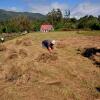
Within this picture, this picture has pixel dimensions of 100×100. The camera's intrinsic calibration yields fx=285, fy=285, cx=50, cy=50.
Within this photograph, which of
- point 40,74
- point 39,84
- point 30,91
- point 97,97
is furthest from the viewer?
point 40,74

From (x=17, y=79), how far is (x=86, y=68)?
12.9ft

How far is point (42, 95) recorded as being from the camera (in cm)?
1031

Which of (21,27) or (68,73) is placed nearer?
(68,73)

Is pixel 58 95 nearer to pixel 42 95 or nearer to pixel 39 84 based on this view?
pixel 42 95

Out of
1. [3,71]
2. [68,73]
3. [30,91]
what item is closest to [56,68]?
[68,73]

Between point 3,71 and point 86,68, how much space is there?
435 cm

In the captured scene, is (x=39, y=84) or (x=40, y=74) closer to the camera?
(x=39, y=84)

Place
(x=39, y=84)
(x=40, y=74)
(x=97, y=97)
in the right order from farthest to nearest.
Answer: (x=40, y=74)
(x=39, y=84)
(x=97, y=97)

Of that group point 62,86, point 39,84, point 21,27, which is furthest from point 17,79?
point 21,27

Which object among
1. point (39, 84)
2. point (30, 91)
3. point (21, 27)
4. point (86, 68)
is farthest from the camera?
point (21, 27)

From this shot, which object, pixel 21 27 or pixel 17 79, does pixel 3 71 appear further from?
pixel 21 27

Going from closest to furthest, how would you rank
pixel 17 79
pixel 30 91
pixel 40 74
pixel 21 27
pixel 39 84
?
pixel 30 91
pixel 39 84
pixel 17 79
pixel 40 74
pixel 21 27

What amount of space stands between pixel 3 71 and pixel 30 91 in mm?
4685

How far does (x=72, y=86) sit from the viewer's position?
11203 mm
